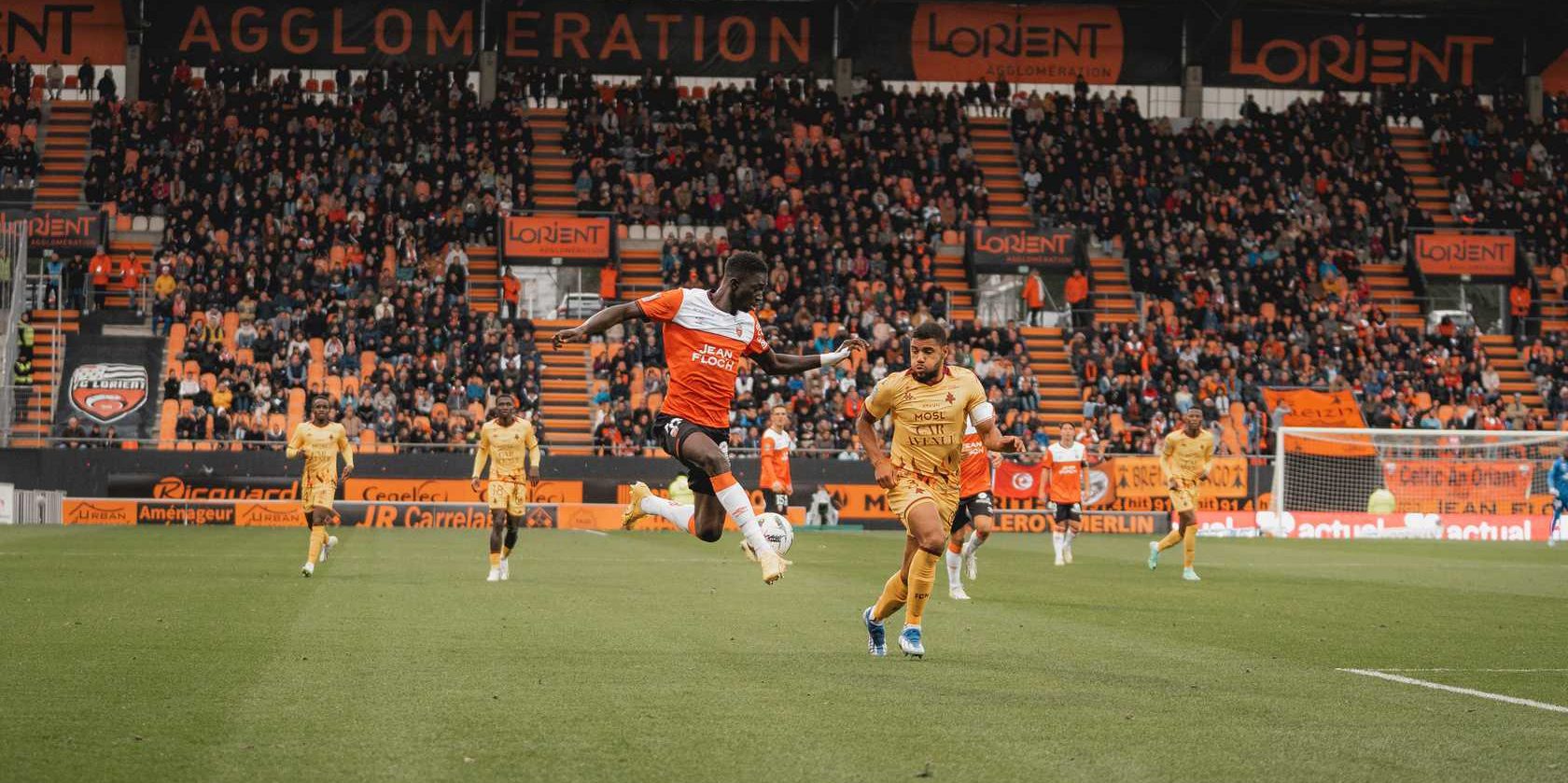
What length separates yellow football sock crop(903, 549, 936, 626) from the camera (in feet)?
37.2

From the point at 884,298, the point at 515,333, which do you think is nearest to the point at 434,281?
the point at 515,333

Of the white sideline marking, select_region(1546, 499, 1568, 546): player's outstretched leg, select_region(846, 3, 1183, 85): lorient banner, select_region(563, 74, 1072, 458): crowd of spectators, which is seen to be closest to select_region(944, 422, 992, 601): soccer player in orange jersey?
the white sideline marking

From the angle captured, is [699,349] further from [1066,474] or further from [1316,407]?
[1316,407]

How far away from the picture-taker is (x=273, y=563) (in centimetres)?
2189

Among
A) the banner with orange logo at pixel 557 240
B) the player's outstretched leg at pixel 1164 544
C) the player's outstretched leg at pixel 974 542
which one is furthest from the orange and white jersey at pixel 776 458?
the banner with orange logo at pixel 557 240

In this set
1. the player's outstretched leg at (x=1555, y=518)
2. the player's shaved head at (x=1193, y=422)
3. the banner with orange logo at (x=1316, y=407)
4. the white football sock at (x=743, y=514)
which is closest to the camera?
the white football sock at (x=743, y=514)

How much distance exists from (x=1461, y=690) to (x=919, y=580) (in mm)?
3566

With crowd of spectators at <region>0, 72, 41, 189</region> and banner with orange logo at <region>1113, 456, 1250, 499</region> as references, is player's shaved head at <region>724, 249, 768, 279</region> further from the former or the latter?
crowd of spectators at <region>0, 72, 41, 189</region>

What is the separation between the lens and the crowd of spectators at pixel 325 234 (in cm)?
3903

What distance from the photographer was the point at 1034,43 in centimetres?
5394

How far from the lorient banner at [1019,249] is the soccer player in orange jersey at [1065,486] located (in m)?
21.0

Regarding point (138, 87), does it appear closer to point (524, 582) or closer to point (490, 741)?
point (524, 582)

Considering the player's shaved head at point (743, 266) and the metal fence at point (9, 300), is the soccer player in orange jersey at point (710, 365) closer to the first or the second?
the player's shaved head at point (743, 266)

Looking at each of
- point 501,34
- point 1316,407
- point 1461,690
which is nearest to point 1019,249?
point 1316,407
